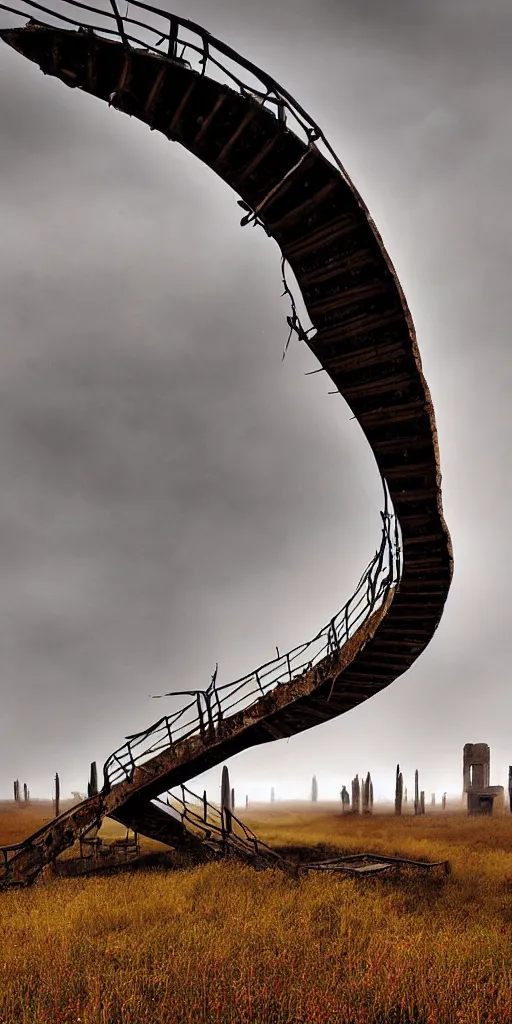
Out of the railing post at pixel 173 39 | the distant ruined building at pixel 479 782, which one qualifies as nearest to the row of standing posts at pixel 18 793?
the distant ruined building at pixel 479 782

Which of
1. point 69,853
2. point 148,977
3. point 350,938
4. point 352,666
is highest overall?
point 352,666

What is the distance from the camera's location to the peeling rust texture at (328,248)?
6.14 meters

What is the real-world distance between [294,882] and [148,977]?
24.7ft

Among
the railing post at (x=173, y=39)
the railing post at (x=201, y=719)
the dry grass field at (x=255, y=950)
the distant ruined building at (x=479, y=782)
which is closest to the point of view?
the railing post at (x=173, y=39)

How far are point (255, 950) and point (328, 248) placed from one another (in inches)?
341

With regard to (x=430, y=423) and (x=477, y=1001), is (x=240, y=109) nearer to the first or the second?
(x=430, y=423)

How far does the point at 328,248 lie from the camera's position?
277 inches

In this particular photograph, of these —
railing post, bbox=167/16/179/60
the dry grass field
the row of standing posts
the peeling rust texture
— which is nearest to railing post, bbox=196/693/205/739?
the dry grass field

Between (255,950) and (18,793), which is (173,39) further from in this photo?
(18,793)

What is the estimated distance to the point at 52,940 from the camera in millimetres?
9141

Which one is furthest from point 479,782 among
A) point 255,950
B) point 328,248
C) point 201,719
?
point 328,248

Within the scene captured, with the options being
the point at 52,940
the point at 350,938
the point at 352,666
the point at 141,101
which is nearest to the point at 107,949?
the point at 52,940

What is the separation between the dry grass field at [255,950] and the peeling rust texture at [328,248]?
4956 millimetres

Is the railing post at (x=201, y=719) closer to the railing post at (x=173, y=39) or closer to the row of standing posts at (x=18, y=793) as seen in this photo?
the railing post at (x=173, y=39)
